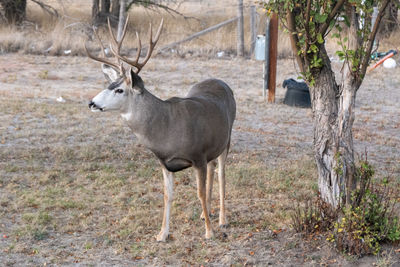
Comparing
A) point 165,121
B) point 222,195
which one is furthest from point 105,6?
point 165,121

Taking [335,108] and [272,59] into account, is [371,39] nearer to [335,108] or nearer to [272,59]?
[335,108]

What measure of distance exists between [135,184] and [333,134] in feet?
10.1

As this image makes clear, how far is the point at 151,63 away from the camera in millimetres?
17047

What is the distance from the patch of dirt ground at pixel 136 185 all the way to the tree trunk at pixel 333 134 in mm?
542

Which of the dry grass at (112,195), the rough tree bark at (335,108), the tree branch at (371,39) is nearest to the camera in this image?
the tree branch at (371,39)

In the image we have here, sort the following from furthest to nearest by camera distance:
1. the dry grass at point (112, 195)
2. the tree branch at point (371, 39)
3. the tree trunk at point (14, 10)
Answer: the tree trunk at point (14, 10), the dry grass at point (112, 195), the tree branch at point (371, 39)

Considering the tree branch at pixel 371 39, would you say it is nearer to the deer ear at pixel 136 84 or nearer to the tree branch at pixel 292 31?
the tree branch at pixel 292 31

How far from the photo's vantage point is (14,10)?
22.2 meters

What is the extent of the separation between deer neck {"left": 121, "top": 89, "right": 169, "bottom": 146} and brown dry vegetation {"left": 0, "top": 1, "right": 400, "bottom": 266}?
1.15 m

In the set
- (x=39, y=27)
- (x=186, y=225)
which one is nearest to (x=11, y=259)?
(x=186, y=225)

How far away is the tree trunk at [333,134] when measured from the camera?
5.14m

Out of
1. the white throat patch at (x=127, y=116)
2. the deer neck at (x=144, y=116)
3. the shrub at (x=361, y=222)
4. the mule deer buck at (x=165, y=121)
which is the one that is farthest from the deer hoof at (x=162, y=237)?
the shrub at (x=361, y=222)

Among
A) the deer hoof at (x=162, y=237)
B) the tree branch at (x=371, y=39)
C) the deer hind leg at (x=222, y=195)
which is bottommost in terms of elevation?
the deer hoof at (x=162, y=237)

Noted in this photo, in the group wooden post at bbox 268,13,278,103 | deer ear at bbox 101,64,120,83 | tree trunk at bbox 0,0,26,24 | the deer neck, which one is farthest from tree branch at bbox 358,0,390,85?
tree trunk at bbox 0,0,26,24
